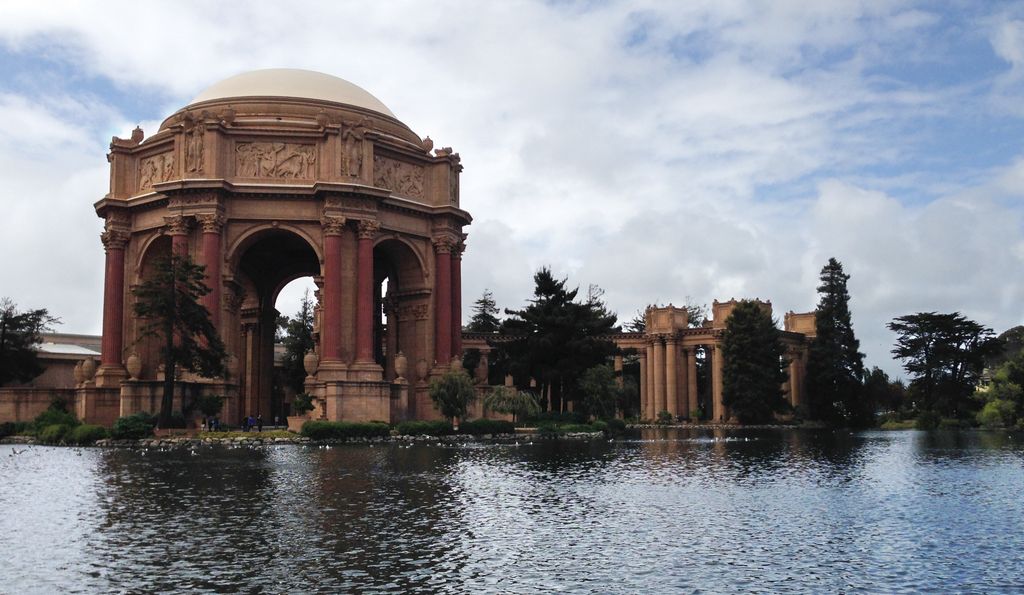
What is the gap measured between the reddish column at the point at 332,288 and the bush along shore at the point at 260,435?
7.05m

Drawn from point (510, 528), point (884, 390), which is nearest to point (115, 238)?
point (510, 528)

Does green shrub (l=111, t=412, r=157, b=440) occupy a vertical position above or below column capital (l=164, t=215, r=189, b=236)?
below

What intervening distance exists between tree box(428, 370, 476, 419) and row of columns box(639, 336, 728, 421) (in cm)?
3818

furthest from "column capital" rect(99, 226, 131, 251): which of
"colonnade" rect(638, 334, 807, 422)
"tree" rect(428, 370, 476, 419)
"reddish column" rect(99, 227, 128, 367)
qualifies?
"colonnade" rect(638, 334, 807, 422)

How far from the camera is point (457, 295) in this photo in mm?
58875

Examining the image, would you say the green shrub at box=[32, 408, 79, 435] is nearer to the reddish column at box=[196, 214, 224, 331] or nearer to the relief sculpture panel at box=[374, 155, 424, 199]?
the reddish column at box=[196, 214, 224, 331]

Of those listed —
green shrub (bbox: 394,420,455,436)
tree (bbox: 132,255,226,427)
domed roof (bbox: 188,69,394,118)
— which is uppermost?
domed roof (bbox: 188,69,394,118)

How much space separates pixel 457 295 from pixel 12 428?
82.6 ft

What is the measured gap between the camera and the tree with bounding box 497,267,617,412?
57219mm

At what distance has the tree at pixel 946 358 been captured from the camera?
7825 cm

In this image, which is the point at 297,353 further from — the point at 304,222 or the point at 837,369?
the point at 837,369

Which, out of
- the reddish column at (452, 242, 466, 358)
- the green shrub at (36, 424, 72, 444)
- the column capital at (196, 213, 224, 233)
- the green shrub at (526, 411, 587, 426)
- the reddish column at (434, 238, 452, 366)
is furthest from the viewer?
the reddish column at (452, 242, 466, 358)

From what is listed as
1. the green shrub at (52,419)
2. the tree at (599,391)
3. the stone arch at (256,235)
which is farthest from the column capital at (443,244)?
the green shrub at (52,419)

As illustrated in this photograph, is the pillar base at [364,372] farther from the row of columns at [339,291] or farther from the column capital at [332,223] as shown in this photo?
the column capital at [332,223]
